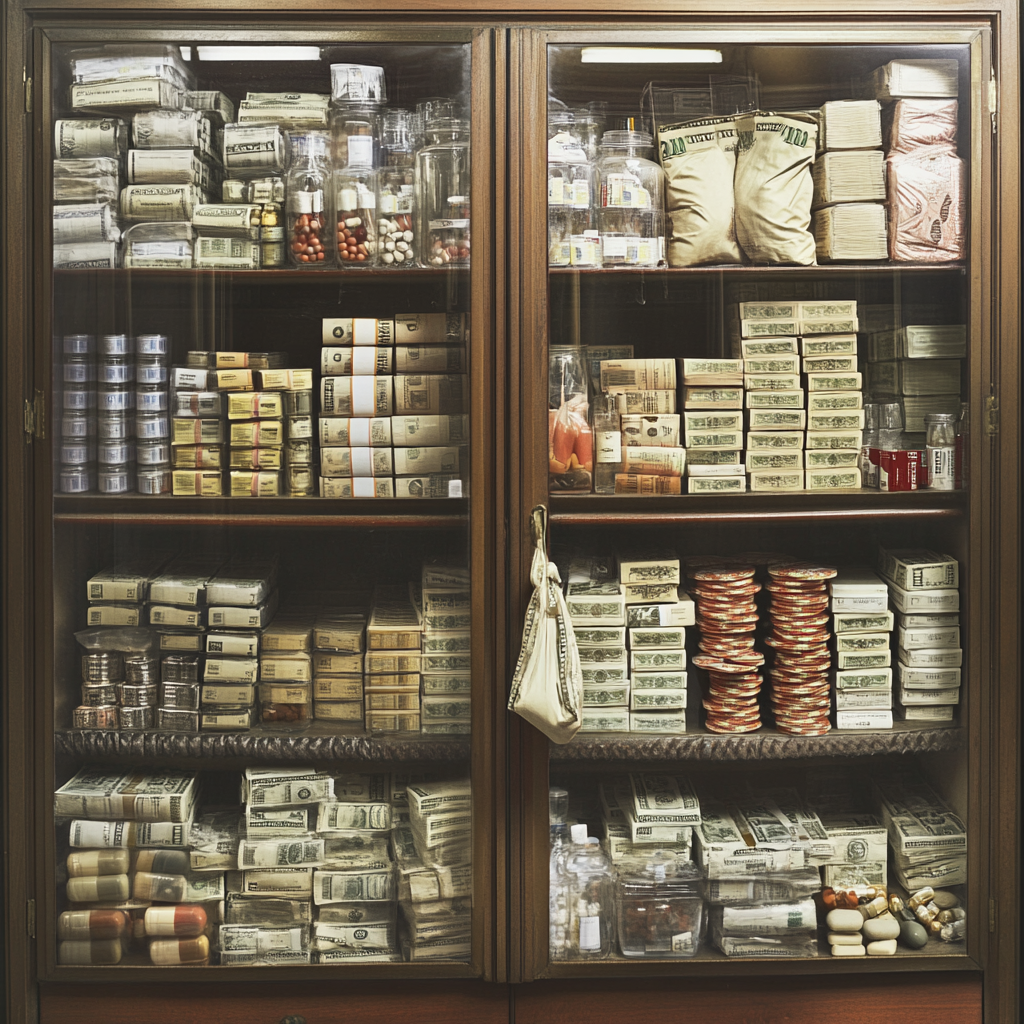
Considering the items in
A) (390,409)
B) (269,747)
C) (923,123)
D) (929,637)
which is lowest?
(269,747)

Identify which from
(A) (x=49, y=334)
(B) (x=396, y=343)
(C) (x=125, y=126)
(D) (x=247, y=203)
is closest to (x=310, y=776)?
(B) (x=396, y=343)

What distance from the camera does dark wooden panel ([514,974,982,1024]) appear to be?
1978 millimetres

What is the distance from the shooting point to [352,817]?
6.65ft

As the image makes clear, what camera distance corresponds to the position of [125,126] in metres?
1.96

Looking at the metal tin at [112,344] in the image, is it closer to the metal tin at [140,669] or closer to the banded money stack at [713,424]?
the metal tin at [140,669]

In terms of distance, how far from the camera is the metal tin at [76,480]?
195 centimetres

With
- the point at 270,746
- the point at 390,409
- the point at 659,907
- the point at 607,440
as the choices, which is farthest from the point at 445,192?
the point at 659,907

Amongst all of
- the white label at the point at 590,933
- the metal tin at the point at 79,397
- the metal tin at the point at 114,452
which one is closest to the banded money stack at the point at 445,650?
the white label at the point at 590,933

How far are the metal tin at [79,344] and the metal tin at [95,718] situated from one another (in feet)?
2.60

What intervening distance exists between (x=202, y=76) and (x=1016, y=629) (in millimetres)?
2152

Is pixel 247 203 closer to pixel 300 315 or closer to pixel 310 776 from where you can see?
pixel 300 315

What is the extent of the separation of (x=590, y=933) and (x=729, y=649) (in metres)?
0.70

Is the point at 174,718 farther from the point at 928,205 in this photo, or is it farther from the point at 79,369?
the point at 928,205

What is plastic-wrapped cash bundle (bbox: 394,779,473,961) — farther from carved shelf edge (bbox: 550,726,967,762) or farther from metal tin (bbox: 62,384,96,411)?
metal tin (bbox: 62,384,96,411)
